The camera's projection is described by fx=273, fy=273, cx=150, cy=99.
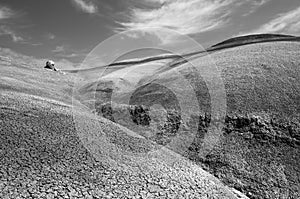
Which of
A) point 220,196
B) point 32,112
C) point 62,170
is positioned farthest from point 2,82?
point 220,196

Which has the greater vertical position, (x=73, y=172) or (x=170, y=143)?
(x=170, y=143)

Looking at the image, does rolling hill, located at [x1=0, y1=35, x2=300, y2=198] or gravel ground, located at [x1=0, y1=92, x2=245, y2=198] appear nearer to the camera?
gravel ground, located at [x1=0, y1=92, x2=245, y2=198]

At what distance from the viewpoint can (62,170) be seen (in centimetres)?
812

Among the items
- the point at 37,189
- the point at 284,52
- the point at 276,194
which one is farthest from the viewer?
the point at 284,52

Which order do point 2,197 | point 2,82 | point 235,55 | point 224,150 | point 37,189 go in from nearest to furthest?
1. point 2,197
2. point 37,189
3. point 224,150
4. point 2,82
5. point 235,55

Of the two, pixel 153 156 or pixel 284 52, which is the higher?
pixel 284 52

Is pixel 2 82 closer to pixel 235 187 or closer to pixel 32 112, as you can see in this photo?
pixel 32 112

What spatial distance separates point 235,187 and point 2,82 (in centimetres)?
1697

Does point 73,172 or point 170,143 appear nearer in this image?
point 73,172

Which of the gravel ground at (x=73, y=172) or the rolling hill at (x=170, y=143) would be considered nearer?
the gravel ground at (x=73, y=172)

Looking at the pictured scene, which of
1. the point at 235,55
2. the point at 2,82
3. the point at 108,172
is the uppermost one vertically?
the point at 235,55

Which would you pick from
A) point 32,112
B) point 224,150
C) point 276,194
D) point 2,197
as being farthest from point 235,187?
point 32,112

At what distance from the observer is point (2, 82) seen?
758 inches

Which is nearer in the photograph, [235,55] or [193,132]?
[193,132]
